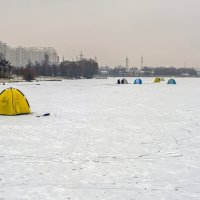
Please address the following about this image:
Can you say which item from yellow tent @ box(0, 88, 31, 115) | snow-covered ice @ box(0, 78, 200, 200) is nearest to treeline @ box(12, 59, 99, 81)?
yellow tent @ box(0, 88, 31, 115)

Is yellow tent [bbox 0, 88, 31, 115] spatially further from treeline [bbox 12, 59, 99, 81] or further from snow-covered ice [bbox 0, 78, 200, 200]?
treeline [bbox 12, 59, 99, 81]

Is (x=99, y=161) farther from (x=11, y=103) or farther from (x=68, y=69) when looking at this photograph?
(x=68, y=69)

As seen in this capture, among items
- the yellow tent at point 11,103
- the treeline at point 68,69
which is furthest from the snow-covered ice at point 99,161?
the treeline at point 68,69

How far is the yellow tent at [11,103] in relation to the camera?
55.9ft

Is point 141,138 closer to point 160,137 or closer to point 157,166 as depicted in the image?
point 160,137

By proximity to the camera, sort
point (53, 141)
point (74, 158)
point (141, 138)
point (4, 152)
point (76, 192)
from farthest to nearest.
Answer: point (141, 138)
point (53, 141)
point (4, 152)
point (74, 158)
point (76, 192)

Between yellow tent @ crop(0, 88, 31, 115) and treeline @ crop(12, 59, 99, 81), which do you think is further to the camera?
treeline @ crop(12, 59, 99, 81)

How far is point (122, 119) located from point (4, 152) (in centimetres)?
757

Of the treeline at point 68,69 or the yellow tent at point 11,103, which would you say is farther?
the treeline at point 68,69

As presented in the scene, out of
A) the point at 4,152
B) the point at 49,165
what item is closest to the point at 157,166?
the point at 49,165

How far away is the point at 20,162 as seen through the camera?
7.75 meters

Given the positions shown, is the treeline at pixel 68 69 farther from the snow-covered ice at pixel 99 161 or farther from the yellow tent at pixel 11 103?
the snow-covered ice at pixel 99 161

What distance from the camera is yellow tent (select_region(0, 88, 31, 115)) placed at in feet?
55.9

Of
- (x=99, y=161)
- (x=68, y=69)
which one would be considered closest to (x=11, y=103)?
(x=99, y=161)
